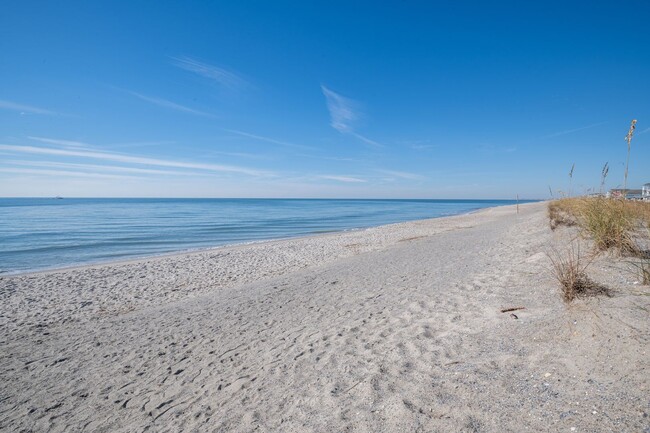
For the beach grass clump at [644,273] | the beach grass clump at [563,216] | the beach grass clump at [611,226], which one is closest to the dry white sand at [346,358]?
the beach grass clump at [644,273]

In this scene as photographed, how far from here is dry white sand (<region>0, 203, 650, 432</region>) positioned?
2.72 metres

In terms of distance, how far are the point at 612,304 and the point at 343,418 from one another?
3.32m

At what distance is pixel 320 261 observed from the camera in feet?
43.0

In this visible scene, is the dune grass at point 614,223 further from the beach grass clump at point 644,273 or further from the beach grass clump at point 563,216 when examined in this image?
the beach grass clump at point 563,216

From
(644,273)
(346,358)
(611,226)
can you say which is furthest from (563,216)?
(346,358)

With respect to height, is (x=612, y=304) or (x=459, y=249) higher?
(x=612, y=304)

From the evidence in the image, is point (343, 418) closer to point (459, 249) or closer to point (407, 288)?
point (407, 288)

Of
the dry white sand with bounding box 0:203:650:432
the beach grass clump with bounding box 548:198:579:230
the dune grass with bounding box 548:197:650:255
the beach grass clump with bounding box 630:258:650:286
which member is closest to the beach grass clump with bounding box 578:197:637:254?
the dune grass with bounding box 548:197:650:255

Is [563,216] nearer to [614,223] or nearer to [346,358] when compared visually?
[614,223]

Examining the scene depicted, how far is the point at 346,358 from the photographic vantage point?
4.15 m

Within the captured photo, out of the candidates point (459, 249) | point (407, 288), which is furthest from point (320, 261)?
point (407, 288)

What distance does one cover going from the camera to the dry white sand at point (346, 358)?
272 centimetres

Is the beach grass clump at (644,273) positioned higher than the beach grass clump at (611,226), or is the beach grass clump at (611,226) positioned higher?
the beach grass clump at (611,226)

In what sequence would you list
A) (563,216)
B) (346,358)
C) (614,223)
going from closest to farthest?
1. (346,358)
2. (614,223)
3. (563,216)
